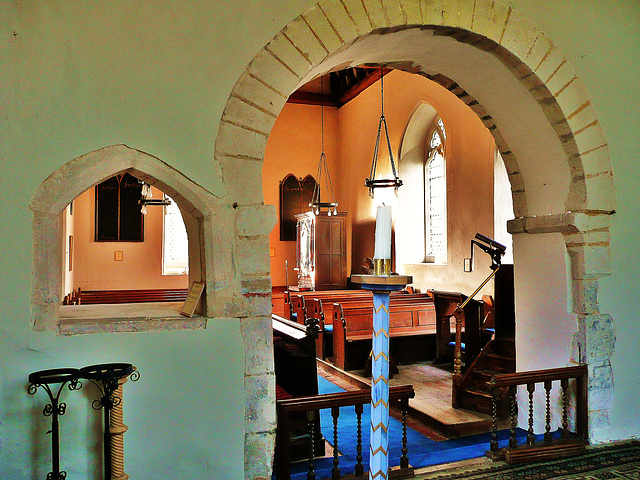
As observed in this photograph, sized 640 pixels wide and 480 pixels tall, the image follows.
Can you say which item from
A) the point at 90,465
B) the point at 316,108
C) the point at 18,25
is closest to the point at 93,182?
the point at 18,25

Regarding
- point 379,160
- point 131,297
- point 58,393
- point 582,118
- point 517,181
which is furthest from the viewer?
point 379,160

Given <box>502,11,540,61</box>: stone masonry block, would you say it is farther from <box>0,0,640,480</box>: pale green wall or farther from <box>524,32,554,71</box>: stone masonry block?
<box>0,0,640,480</box>: pale green wall

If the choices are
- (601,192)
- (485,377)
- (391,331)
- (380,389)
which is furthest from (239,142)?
(391,331)

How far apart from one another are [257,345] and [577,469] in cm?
200

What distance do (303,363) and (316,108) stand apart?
30.8 feet

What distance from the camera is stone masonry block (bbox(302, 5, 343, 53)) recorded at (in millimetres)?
2936

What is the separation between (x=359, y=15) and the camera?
302 centimetres

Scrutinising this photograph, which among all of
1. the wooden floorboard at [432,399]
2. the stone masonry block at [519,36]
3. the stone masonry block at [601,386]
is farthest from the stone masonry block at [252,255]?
the wooden floorboard at [432,399]

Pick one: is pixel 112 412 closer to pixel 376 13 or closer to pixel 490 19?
pixel 376 13

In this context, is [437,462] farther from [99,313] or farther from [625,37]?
[625,37]

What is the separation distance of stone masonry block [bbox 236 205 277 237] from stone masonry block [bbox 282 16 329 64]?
2.79ft

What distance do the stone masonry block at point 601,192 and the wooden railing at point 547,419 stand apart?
3.43 ft

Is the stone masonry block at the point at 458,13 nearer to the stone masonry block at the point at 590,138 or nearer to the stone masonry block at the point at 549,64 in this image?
the stone masonry block at the point at 549,64

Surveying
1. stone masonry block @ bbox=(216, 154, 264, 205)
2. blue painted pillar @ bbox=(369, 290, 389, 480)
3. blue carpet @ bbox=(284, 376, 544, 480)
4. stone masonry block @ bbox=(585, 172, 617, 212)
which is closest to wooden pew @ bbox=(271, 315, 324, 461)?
blue carpet @ bbox=(284, 376, 544, 480)
